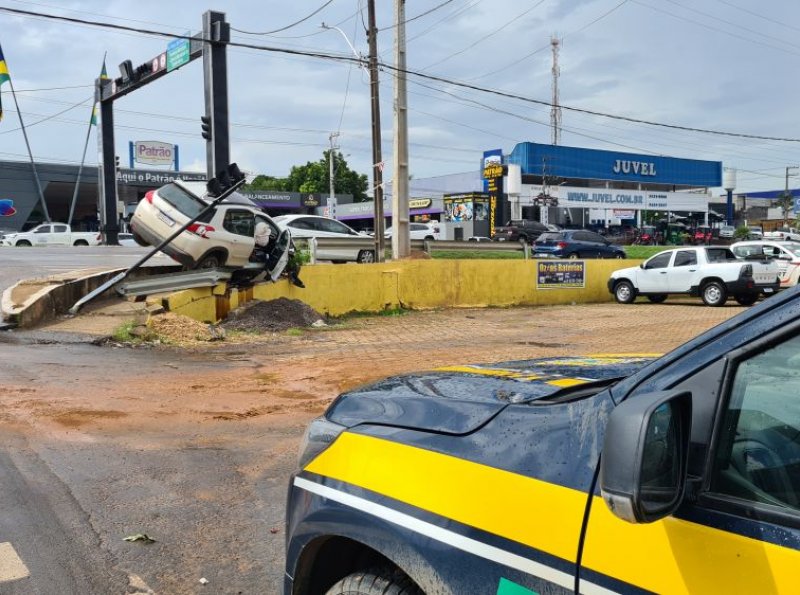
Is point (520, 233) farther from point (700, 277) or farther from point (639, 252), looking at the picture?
point (700, 277)

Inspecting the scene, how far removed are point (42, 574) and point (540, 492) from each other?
9.92 feet

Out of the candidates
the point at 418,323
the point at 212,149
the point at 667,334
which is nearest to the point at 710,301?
the point at 667,334

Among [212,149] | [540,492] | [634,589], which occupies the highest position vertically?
[212,149]

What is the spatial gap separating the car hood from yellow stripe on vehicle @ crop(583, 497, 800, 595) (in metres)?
0.53

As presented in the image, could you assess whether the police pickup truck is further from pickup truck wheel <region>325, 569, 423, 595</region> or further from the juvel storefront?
the juvel storefront

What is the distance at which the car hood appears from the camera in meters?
2.08

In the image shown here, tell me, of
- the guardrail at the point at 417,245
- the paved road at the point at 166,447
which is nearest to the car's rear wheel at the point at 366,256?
the guardrail at the point at 417,245

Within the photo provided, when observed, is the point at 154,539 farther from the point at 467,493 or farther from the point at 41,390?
the point at 41,390

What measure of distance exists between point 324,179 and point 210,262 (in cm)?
6283

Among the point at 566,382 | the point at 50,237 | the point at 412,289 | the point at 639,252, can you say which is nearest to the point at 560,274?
the point at 412,289

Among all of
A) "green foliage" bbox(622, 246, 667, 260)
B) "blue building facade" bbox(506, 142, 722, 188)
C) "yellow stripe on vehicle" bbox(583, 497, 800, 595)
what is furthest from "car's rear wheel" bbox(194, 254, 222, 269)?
"blue building facade" bbox(506, 142, 722, 188)

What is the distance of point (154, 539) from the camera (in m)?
3.99

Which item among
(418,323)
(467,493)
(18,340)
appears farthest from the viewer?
(418,323)

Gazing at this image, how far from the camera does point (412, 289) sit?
18156 mm
